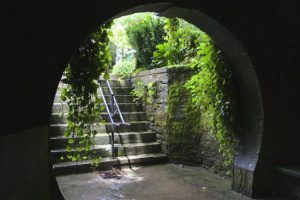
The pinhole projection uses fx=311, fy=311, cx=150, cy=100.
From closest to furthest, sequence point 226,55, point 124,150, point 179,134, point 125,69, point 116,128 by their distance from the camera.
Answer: point 226,55 → point 124,150 → point 179,134 → point 116,128 → point 125,69

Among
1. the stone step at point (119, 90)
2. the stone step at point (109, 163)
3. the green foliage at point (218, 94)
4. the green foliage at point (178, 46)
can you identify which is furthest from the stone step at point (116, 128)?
the green foliage at point (218, 94)

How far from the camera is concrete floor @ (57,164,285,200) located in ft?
12.1

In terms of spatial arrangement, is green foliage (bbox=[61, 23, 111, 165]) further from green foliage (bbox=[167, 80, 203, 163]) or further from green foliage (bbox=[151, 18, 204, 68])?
green foliage (bbox=[151, 18, 204, 68])

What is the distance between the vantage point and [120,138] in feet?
19.3

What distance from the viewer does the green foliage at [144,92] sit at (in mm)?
6270

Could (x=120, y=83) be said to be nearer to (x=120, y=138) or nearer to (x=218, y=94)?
(x=120, y=138)

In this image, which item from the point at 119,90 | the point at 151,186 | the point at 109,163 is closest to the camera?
the point at 151,186

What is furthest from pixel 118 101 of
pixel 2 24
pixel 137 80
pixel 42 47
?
pixel 2 24

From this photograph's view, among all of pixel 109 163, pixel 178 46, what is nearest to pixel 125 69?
pixel 178 46

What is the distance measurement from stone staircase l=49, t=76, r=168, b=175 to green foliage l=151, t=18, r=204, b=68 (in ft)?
4.14

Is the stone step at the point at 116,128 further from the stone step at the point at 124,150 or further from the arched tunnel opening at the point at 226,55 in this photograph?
the arched tunnel opening at the point at 226,55

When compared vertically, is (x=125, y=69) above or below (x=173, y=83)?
above

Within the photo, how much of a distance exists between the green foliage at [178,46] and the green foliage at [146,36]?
0.63 meters

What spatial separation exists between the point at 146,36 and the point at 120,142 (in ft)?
9.17
